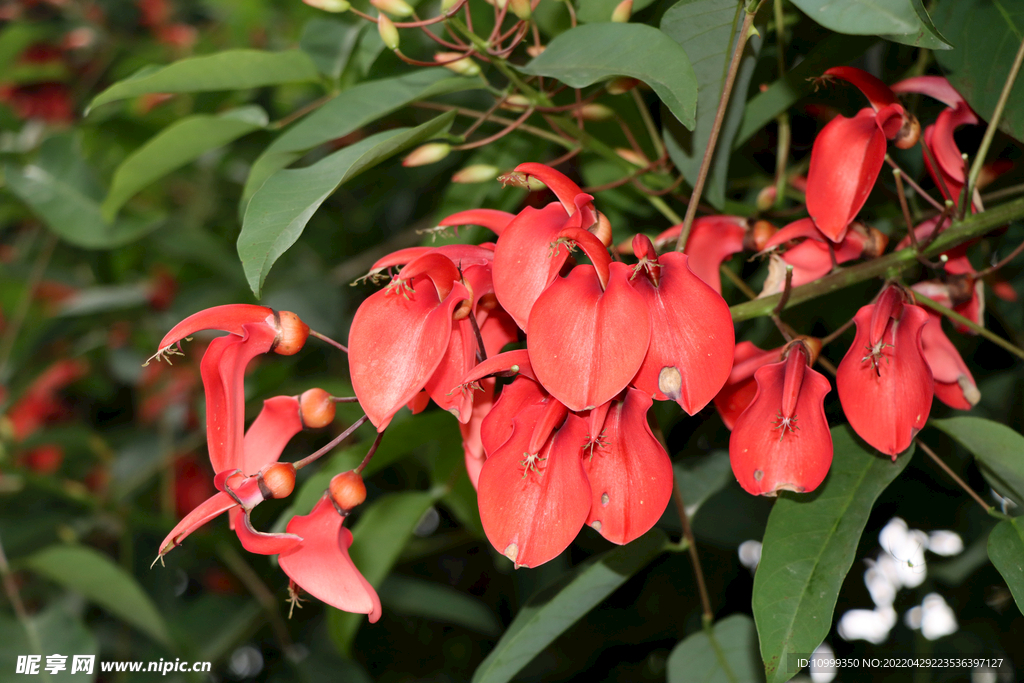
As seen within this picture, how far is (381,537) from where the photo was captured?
0.76m

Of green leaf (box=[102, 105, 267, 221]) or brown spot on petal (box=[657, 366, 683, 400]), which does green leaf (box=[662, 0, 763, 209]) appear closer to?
brown spot on petal (box=[657, 366, 683, 400])

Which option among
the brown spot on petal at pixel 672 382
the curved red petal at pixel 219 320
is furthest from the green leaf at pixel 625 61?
the curved red petal at pixel 219 320

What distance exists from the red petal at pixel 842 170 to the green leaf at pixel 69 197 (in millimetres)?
898

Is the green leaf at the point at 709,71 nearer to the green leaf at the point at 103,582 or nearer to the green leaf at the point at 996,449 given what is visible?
the green leaf at the point at 996,449

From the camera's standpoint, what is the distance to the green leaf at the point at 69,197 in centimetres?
105

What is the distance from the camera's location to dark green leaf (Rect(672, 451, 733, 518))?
2.09 feet

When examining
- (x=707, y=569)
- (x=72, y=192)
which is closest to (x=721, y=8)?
(x=707, y=569)

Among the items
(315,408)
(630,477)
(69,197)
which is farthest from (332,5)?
(69,197)

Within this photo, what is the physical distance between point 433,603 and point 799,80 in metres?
0.83

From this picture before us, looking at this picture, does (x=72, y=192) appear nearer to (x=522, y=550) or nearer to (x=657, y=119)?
(x=657, y=119)

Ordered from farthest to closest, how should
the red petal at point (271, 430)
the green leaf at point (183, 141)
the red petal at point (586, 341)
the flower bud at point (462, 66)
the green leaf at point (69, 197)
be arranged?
the green leaf at point (69, 197), the green leaf at point (183, 141), the flower bud at point (462, 66), the red petal at point (271, 430), the red petal at point (586, 341)

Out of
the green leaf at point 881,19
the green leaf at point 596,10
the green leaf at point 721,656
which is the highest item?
the green leaf at point 881,19

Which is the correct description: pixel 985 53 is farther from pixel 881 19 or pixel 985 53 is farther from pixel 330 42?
pixel 330 42

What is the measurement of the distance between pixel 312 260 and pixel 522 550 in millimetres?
1078
